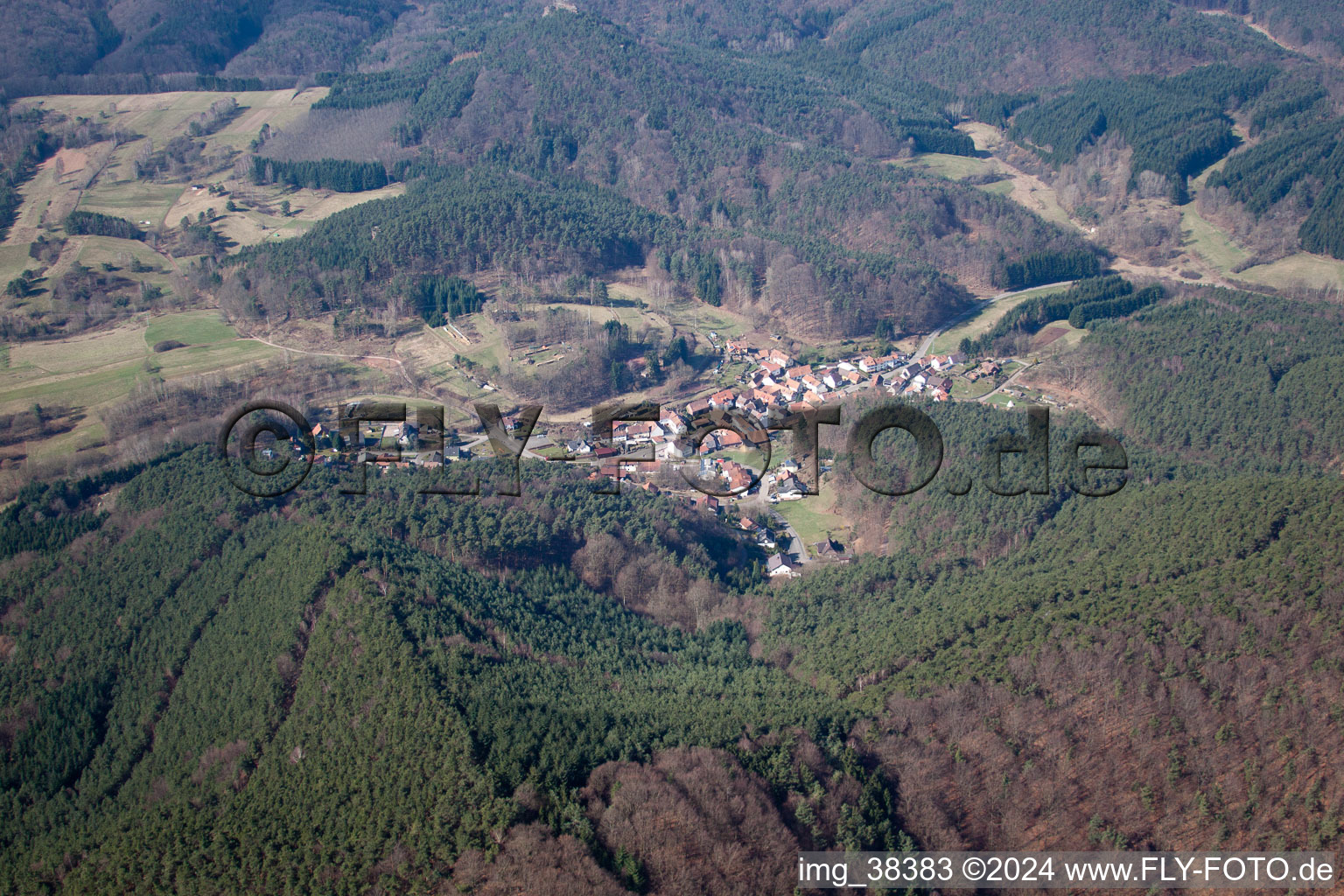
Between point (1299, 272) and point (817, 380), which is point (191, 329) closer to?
point (817, 380)

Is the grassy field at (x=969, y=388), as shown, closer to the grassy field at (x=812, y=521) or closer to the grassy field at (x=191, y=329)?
the grassy field at (x=812, y=521)

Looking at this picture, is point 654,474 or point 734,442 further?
point 734,442

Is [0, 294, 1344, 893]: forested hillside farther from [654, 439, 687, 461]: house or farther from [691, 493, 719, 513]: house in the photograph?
[654, 439, 687, 461]: house

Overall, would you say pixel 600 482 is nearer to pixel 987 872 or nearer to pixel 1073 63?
pixel 987 872

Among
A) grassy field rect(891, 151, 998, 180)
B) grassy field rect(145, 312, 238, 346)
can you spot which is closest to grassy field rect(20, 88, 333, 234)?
grassy field rect(145, 312, 238, 346)

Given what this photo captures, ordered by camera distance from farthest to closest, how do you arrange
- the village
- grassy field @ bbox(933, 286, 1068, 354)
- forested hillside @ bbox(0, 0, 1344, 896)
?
grassy field @ bbox(933, 286, 1068, 354)
the village
forested hillside @ bbox(0, 0, 1344, 896)

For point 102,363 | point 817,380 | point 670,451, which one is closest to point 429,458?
point 670,451
